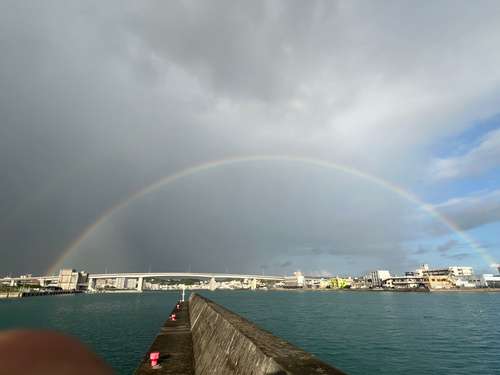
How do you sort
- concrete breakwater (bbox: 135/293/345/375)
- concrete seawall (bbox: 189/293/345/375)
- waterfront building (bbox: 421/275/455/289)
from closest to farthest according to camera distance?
concrete seawall (bbox: 189/293/345/375) < concrete breakwater (bbox: 135/293/345/375) < waterfront building (bbox: 421/275/455/289)

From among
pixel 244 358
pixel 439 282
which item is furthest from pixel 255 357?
pixel 439 282

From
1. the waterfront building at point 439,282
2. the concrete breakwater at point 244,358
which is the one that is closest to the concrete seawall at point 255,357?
the concrete breakwater at point 244,358

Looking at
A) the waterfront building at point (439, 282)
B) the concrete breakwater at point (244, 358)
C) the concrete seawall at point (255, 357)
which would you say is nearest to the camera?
the concrete seawall at point (255, 357)

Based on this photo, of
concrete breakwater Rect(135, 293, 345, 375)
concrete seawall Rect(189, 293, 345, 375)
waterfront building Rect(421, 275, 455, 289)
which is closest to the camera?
concrete seawall Rect(189, 293, 345, 375)

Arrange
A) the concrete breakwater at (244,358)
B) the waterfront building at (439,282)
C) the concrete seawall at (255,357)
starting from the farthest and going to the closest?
the waterfront building at (439,282)
the concrete breakwater at (244,358)
the concrete seawall at (255,357)

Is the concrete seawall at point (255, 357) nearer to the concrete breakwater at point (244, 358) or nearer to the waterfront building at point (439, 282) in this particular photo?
the concrete breakwater at point (244, 358)

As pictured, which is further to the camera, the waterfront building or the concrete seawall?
the waterfront building

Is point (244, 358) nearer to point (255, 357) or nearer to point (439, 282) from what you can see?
point (255, 357)

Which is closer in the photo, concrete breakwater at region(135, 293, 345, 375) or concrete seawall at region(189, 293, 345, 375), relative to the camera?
concrete seawall at region(189, 293, 345, 375)

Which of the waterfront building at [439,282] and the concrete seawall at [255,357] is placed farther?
the waterfront building at [439,282]

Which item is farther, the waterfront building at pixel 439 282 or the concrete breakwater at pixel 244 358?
the waterfront building at pixel 439 282

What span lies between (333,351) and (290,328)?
15.3m

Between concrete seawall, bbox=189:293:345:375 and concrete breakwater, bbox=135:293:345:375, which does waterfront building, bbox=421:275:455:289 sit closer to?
concrete breakwater, bbox=135:293:345:375

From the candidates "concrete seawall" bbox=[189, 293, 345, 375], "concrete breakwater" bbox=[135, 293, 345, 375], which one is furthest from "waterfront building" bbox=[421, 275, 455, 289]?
"concrete seawall" bbox=[189, 293, 345, 375]
